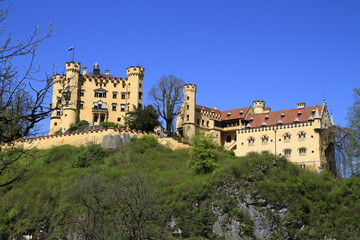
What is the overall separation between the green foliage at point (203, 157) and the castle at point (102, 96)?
2687cm

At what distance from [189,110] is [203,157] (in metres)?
25.7

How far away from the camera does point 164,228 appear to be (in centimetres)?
4391

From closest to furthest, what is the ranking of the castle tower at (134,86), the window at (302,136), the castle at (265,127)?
the castle at (265,127), the window at (302,136), the castle tower at (134,86)

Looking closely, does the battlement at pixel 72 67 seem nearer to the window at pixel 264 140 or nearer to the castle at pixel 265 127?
the castle at pixel 265 127

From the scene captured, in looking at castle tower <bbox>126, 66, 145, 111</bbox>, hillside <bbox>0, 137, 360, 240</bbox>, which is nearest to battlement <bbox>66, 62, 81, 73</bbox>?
castle tower <bbox>126, 66, 145, 111</bbox>

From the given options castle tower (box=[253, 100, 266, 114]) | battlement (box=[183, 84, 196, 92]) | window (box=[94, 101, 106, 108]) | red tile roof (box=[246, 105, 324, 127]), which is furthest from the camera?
castle tower (box=[253, 100, 266, 114])

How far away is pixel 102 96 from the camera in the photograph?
8262 centimetres

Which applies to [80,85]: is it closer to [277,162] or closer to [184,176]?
[184,176]

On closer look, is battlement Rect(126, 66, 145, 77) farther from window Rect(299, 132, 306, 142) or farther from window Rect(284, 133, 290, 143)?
window Rect(299, 132, 306, 142)

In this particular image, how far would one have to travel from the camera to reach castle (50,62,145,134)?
80.6 meters

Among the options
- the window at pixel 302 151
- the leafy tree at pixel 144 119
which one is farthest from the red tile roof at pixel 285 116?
the leafy tree at pixel 144 119

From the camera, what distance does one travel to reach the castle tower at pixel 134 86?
270ft

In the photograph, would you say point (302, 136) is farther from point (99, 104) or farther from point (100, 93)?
point (100, 93)

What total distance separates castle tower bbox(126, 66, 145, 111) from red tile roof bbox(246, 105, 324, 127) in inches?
764
